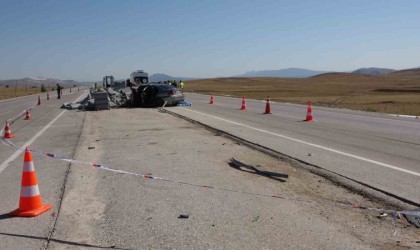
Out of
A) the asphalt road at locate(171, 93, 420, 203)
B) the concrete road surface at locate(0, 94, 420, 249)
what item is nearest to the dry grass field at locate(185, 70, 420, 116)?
the asphalt road at locate(171, 93, 420, 203)

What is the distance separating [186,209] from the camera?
18.7ft

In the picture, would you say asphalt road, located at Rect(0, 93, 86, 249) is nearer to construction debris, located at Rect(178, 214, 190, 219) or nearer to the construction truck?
construction debris, located at Rect(178, 214, 190, 219)

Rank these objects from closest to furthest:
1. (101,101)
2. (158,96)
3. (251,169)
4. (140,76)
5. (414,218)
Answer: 1. (414,218)
2. (251,169)
3. (101,101)
4. (158,96)
5. (140,76)

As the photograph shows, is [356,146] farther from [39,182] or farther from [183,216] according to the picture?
[39,182]

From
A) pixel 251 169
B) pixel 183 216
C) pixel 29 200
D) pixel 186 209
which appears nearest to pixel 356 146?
pixel 251 169

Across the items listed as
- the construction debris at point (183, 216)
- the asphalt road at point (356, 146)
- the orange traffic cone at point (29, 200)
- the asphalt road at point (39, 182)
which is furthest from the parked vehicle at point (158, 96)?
the construction debris at point (183, 216)

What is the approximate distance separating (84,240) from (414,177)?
211 inches

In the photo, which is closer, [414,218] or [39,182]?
[414,218]

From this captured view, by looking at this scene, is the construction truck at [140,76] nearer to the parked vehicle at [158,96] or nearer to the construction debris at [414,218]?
the parked vehicle at [158,96]

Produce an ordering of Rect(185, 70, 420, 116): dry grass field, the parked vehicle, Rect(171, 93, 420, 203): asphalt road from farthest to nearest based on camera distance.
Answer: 1. Rect(185, 70, 420, 116): dry grass field
2. the parked vehicle
3. Rect(171, 93, 420, 203): asphalt road

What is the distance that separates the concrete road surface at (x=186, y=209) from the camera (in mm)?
4676

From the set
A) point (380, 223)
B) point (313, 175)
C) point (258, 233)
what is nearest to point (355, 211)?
point (380, 223)

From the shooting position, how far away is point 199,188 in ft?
22.3

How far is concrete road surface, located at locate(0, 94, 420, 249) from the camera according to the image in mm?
4676
